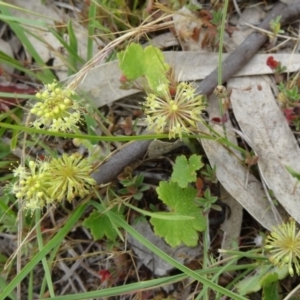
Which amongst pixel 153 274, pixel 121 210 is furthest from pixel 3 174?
pixel 153 274

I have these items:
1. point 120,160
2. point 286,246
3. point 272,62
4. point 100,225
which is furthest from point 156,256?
point 272,62

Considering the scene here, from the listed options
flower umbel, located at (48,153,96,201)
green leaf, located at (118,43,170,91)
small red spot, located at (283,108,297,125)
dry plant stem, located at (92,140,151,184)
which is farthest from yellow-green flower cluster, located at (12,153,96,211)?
small red spot, located at (283,108,297,125)

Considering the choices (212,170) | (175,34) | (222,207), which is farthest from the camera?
(175,34)

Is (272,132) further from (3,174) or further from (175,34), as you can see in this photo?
(3,174)

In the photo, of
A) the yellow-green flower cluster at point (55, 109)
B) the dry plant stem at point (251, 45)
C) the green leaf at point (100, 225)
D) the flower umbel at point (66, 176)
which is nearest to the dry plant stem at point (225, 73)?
the dry plant stem at point (251, 45)

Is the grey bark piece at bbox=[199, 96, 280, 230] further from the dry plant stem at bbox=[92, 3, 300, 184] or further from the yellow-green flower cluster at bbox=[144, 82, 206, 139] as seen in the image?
the yellow-green flower cluster at bbox=[144, 82, 206, 139]

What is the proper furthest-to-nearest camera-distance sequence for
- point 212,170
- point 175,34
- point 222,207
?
point 175,34, point 222,207, point 212,170
